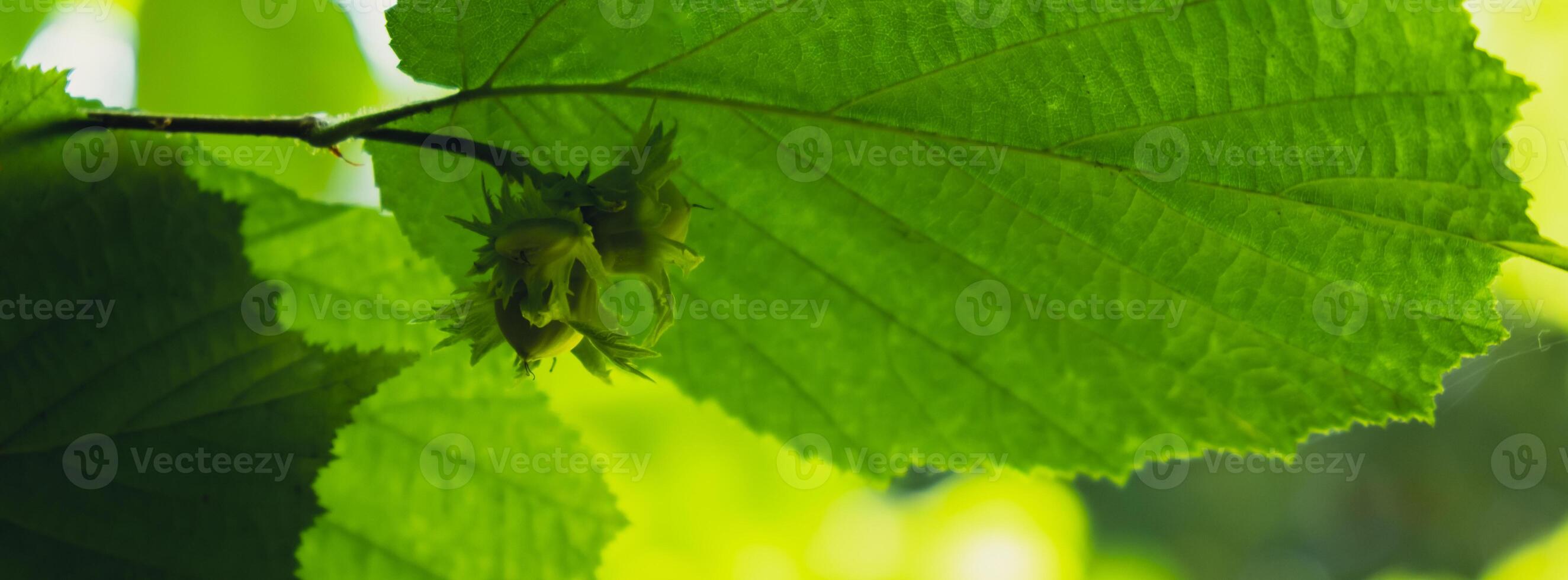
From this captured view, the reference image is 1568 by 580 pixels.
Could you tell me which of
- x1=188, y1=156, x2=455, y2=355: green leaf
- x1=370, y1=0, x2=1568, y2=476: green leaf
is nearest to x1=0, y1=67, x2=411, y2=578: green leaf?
x1=188, y1=156, x2=455, y2=355: green leaf

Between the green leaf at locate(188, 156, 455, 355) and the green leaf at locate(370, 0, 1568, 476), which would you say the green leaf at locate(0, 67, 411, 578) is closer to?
the green leaf at locate(188, 156, 455, 355)

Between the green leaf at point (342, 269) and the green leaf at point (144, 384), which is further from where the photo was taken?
the green leaf at point (342, 269)

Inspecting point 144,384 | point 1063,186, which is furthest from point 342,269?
point 1063,186

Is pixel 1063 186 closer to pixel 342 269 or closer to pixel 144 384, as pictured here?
pixel 342 269

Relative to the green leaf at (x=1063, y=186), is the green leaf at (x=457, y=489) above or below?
below

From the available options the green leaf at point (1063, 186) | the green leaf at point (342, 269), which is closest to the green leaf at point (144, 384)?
the green leaf at point (342, 269)

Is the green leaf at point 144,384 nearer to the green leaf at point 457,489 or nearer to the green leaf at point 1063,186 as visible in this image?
the green leaf at point 457,489
